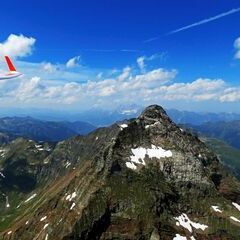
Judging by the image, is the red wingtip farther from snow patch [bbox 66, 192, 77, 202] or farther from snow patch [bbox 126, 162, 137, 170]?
snow patch [bbox 126, 162, 137, 170]

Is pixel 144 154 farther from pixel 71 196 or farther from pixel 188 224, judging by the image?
pixel 188 224

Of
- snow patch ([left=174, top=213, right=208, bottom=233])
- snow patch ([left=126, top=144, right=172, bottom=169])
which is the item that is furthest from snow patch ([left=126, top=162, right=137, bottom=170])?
snow patch ([left=174, top=213, right=208, bottom=233])

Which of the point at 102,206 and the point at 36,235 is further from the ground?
the point at 102,206

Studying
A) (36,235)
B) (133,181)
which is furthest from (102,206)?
(36,235)

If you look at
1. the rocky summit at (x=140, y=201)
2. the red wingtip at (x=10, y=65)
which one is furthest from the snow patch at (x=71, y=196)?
the red wingtip at (x=10, y=65)

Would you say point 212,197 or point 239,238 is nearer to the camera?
point 239,238

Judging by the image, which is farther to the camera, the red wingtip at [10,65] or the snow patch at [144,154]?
the snow patch at [144,154]

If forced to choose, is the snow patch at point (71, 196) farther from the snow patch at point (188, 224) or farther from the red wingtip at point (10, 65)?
the red wingtip at point (10, 65)

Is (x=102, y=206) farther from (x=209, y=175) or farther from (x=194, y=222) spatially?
(x=209, y=175)

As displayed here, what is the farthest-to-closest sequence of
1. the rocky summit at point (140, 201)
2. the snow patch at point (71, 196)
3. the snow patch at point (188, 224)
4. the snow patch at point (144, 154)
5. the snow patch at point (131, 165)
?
1. the snow patch at point (144, 154)
2. the snow patch at point (131, 165)
3. the snow patch at point (71, 196)
4. the snow patch at point (188, 224)
5. the rocky summit at point (140, 201)
